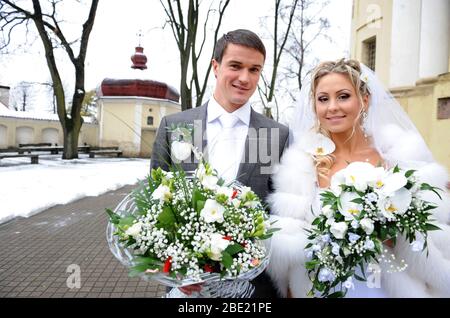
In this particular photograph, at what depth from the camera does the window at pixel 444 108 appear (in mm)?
7380

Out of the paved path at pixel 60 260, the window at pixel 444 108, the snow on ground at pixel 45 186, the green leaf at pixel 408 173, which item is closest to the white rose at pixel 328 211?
the green leaf at pixel 408 173

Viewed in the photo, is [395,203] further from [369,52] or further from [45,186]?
[369,52]

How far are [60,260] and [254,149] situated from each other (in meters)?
4.02

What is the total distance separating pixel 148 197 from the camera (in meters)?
1.70

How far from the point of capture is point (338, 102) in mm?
2164

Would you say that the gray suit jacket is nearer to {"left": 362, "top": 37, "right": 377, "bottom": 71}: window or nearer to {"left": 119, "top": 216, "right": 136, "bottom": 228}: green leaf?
{"left": 119, "top": 216, "right": 136, "bottom": 228}: green leaf

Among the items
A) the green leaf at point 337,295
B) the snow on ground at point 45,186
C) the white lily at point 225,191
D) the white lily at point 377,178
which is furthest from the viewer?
the snow on ground at point 45,186

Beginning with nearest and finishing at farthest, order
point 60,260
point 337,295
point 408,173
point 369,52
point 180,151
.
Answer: point 408,173 < point 337,295 < point 180,151 < point 60,260 < point 369,52

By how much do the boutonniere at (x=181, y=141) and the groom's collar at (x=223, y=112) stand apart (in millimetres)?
196

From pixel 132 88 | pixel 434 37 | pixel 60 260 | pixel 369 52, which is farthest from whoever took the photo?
pixel 132 88

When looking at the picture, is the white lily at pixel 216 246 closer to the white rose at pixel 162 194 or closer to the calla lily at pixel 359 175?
the white rose at pixel 162 194

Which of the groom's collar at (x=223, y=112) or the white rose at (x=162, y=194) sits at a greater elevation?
the groom's collar at (x=223, y=112)

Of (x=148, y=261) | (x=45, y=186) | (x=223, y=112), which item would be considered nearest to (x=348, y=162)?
(x=223, y=112)
